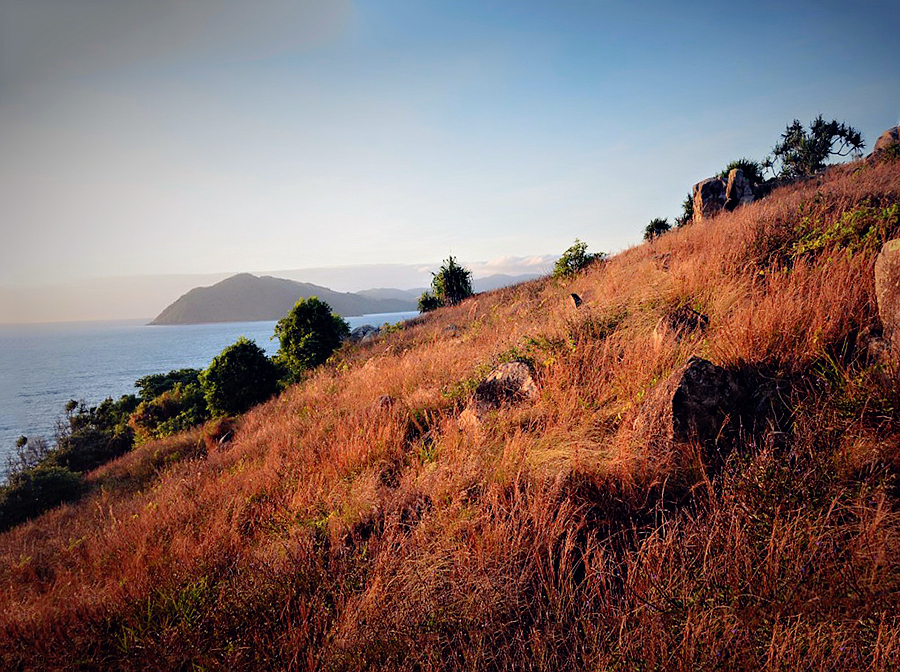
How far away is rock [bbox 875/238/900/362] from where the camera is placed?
3041mm

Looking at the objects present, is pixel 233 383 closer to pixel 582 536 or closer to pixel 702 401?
pixel 582 536

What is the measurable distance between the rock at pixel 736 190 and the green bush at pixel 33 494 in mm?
29694

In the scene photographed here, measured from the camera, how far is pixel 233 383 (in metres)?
21.8

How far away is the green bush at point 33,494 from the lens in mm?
14594

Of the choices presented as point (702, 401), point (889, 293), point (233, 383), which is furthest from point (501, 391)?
point (233, 383)

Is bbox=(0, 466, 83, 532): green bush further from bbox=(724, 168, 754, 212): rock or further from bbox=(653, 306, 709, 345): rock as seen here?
bbox=(724, 168, 754, 212): rock

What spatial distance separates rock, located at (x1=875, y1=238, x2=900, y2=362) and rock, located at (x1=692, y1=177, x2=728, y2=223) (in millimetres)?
14159

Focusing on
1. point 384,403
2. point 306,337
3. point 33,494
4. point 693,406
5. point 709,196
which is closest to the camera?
point 693,406

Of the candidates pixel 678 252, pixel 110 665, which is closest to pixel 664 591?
pixel 110 665

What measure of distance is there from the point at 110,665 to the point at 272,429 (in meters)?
6.33

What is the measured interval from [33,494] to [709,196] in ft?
105

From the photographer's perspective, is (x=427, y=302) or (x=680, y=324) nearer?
(x=680, y=324)

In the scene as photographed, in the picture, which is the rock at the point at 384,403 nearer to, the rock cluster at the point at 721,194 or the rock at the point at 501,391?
the rock at the point at 501,391

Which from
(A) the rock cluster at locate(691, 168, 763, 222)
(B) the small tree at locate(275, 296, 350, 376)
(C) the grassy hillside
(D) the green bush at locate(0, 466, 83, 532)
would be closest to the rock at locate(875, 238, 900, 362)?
(C) the grassy hillside
